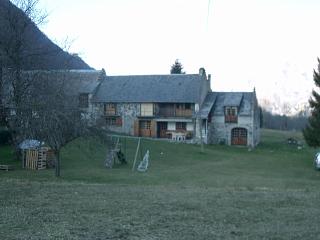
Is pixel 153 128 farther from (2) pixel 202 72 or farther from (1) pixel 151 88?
(2) pixel 202 72

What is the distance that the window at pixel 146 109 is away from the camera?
6247cm

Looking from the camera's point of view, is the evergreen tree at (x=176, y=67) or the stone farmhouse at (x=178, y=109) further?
the evergreen tree at (x=176, y=67)

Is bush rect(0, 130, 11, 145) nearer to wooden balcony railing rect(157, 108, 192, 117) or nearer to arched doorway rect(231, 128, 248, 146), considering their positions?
wooden balcony railing rect(157, 108, 192, 117)

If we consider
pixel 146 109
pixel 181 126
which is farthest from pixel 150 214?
pixel 146 109

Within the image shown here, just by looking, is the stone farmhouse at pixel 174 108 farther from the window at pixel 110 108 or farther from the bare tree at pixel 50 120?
the bare tree at pixel 50 120

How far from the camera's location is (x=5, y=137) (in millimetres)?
43469

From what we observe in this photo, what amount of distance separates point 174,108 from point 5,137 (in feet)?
80.1

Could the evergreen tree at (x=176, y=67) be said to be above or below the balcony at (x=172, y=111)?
above

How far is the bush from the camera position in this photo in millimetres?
43125

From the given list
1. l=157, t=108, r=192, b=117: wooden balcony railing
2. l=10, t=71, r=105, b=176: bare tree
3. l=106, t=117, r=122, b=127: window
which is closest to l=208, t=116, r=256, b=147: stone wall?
l=157, t=108, r=192, b=117: wooden balcony railing

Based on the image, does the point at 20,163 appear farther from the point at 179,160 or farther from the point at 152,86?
the point at 152,86

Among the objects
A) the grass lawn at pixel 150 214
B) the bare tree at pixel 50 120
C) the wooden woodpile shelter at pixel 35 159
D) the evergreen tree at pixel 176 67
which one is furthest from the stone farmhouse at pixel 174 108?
the grass lawn at pixel 150 214

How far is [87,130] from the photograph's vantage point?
90.1 feet

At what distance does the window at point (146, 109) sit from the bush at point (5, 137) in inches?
883
